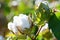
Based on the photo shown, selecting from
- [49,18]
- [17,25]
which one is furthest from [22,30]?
[49,18]

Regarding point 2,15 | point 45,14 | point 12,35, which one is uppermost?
point 45,14

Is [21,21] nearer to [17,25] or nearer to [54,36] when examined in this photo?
[17,25]

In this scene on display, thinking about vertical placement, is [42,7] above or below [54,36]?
above

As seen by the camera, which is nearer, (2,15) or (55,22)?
(55,22)

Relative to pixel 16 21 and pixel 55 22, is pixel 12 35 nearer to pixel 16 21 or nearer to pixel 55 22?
pixel 16 21

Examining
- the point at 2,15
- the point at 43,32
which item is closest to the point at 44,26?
the point at 43,32

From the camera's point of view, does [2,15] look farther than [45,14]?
Yes
